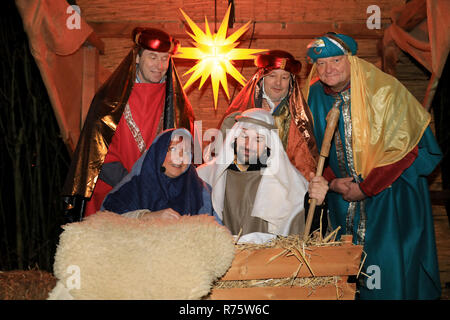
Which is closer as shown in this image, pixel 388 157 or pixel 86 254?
pixel 86 254

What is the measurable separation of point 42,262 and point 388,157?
3998mm

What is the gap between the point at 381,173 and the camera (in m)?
3.29

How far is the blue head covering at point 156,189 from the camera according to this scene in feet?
9.38

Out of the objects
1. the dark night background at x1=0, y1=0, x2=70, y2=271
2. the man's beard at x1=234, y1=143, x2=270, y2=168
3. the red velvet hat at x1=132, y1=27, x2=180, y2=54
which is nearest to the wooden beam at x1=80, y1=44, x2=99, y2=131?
the dark night background at x1=0, y1=0, x2=70, y2=271

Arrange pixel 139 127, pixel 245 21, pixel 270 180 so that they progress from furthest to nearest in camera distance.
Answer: pixel 245 21 < pixel 139 127 < pixel 270 180

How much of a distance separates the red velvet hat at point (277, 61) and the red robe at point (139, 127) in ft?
3.26

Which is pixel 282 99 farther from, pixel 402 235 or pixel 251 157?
pixel 402 235

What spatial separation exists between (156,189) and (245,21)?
3.12m

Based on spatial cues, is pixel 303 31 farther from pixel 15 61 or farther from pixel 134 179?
pixel 15 61

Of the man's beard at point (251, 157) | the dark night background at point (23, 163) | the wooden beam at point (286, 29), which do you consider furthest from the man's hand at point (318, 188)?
the dark night background at point (23, 163)

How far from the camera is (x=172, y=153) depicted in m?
3.04

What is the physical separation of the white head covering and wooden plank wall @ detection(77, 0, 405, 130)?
2.06 meters

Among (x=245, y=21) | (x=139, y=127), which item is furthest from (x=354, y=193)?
(x=245, y=21)

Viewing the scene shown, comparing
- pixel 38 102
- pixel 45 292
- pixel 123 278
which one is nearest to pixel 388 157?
pixel 123 278
